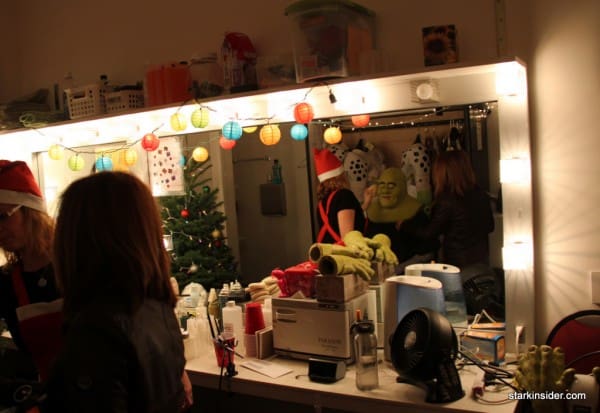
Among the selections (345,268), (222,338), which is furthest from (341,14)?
(222,338)

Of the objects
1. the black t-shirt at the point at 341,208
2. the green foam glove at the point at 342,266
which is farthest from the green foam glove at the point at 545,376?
the black t-shirt at the point at 341,208

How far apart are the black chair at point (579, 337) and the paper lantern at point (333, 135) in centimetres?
111

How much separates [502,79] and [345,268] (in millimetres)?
893

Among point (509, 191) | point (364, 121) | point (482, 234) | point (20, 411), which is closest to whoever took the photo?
point (20, 411)

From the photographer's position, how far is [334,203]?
2.38 m

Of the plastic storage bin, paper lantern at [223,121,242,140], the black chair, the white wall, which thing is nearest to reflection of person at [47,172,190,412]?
the plastic storage bin

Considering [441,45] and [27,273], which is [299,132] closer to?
[441,45]

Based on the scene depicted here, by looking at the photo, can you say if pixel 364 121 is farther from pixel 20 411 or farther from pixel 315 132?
pixel 20 411

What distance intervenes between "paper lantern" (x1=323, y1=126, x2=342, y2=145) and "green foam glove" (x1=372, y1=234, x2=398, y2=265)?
1.47 feet

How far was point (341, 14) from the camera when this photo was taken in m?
2.03

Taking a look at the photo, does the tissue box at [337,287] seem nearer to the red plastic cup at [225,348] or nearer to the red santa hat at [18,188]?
the red plastic cup at [225,348]

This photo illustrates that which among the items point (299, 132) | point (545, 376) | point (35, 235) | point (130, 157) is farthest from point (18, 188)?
point (545, 376)

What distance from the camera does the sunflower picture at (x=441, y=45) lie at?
1.94 m

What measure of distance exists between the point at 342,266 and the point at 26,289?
1.09 m
